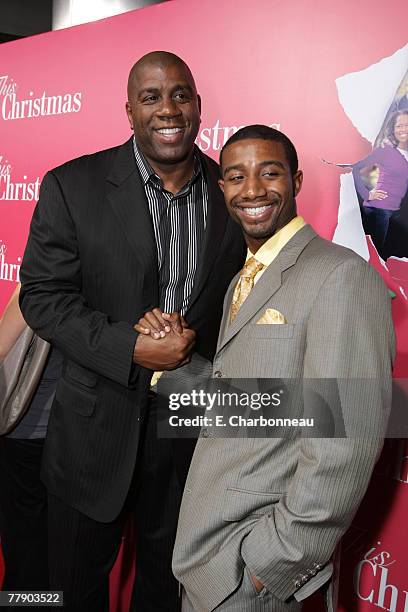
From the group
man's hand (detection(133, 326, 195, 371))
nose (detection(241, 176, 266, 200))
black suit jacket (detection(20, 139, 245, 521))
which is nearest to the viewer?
nose (detection(241, 176, 266, 200))

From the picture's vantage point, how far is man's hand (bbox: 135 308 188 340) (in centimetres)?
180

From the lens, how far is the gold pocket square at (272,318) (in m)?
1.41

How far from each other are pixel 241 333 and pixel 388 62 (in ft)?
3.55

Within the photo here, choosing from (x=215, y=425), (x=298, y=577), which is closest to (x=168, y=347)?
(x=215, y=425)

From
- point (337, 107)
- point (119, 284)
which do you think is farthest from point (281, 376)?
point (337, 107)

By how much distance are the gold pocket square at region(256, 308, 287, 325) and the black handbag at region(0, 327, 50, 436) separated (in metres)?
1.14

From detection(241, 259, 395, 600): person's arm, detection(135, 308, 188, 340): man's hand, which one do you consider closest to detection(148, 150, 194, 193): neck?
detection(135, 308, 188, 340): man's hand

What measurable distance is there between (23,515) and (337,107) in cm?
176

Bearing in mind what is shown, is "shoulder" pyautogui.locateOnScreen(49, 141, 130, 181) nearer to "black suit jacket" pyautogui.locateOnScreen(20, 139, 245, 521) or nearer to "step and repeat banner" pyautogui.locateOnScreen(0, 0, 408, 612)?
"black suit jacket" pyautogui.locateOnScreen(20, 139, 245, 521)

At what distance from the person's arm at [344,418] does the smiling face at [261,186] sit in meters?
0.27

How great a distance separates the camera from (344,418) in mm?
1324

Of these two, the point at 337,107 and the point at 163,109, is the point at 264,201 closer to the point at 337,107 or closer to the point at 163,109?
the point at 163,109

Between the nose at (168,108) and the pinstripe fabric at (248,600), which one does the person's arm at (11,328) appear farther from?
the pinstripe fabric at (248,600)

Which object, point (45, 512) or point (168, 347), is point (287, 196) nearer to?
point (168, 347)
